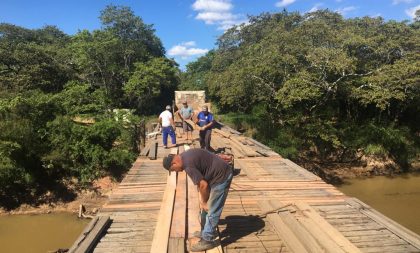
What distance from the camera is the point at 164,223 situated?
5.44 meters

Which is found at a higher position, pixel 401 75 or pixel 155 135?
pixel 401 75

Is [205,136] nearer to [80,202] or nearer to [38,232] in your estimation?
[38,232]

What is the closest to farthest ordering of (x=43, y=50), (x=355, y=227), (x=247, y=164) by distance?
(x=355, y=227) → (x=247, y=164) → (x=43, y=50)

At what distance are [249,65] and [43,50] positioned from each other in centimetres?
1728

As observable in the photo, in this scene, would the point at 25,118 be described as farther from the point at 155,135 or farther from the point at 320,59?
the point at 320,59

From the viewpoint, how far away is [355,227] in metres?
5.50

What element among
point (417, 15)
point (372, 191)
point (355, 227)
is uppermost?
point (417, 15)

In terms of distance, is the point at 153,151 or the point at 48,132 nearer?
the point at 153,151

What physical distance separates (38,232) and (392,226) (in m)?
12.4

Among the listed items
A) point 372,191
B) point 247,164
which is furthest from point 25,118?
point 372,191

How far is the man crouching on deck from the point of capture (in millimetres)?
4531

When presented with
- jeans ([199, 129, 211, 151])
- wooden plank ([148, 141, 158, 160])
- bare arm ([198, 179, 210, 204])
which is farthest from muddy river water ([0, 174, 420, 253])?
bare arm ([198, 179, 210, 204])

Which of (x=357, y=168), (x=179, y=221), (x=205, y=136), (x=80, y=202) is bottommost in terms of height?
(x=80, y=202)

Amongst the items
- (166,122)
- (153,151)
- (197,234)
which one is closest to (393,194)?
(166,122)
